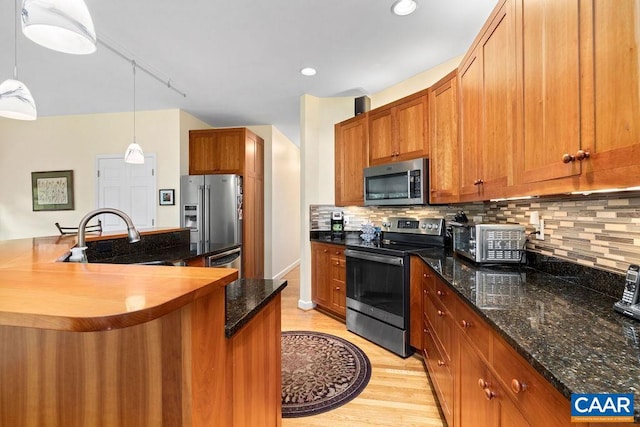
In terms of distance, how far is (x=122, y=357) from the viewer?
706mm

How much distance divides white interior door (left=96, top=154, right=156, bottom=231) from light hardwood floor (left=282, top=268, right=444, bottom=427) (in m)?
3.65

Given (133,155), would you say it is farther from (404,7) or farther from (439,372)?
(439,372)

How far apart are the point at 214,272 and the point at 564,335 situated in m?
1.06

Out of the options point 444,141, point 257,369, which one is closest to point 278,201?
point 444,141

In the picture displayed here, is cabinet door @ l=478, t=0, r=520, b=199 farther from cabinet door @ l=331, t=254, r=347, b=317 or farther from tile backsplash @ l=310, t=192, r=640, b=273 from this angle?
cabinet door @ l=331, t=254, r=347, b=317

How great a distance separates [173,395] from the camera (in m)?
0.68

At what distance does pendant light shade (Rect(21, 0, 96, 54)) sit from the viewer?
1.07 meters

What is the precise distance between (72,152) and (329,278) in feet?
15.2

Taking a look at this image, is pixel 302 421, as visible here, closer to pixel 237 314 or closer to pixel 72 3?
pixel 237 314

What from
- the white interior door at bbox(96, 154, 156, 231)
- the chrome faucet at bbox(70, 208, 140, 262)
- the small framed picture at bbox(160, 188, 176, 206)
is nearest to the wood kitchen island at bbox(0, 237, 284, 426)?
the chrome faucet at bbox(70, 208, 140, 262)

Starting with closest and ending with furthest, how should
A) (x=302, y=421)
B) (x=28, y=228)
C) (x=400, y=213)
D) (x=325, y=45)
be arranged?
1. (x=302, y=421)
2. (x=325, y=45)
3. (x=400, y=213)
4. (x=28, y=228)

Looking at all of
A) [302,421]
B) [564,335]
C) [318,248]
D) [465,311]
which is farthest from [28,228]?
[564,335]

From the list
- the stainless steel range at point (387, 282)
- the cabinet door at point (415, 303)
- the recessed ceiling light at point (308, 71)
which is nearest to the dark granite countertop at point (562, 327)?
the cabinet door at point (415, 303)

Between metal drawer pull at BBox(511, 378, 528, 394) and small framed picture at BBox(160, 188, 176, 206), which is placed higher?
small framed picture at BBox(160, 188, 176, 206)
